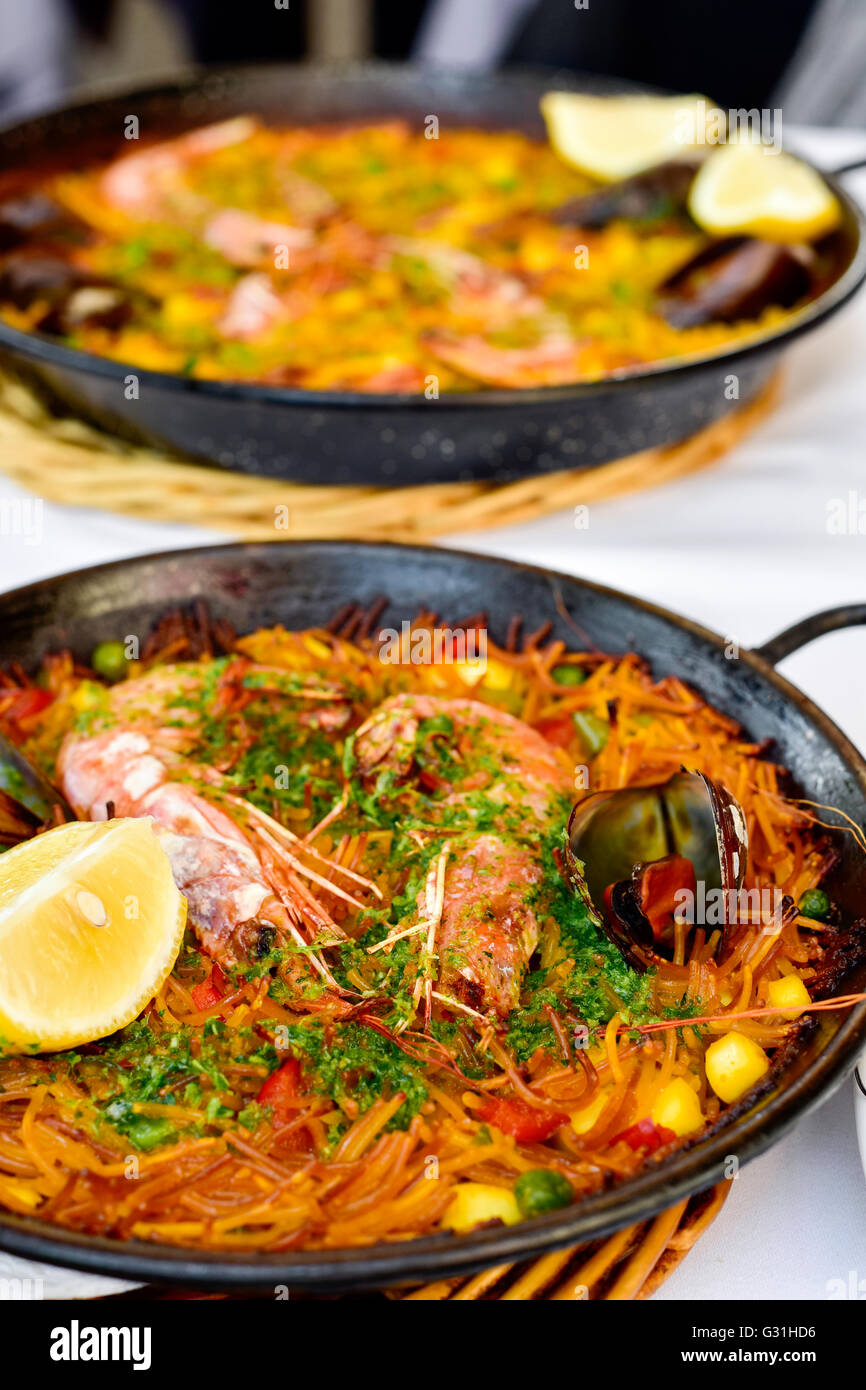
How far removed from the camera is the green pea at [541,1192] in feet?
3.52

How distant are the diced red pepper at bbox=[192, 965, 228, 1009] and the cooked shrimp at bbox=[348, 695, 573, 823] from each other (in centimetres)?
31

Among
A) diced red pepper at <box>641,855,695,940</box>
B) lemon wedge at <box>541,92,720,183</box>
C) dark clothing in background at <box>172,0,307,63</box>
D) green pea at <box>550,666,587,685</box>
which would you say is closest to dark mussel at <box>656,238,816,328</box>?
lemon wedge at <box>541,92,720,183</box>

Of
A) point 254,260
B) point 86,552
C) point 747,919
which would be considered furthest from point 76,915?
point 254,260

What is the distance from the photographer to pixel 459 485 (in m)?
2.29

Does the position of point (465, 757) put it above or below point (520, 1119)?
above

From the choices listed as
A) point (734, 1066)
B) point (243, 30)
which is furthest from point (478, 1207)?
point (243, 30)

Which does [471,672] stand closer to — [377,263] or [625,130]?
[377,263]

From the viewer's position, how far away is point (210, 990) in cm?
133

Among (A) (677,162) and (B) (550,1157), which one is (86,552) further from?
(A) (677,162)

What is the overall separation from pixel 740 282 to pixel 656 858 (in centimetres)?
176

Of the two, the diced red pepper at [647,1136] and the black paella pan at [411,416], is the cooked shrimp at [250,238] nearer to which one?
the black paella pan at [411,416]

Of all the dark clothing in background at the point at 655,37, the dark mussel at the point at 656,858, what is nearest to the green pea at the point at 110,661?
the dark mussel at the point at 656,858

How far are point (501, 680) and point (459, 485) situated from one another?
0.63 meters

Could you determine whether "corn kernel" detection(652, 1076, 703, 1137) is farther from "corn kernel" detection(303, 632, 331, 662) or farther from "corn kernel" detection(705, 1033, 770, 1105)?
"corn kernel" detection(303, 632, 331, 662)
